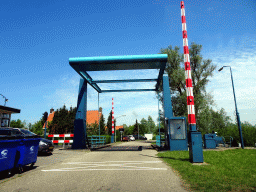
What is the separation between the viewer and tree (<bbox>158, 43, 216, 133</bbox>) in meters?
23.7

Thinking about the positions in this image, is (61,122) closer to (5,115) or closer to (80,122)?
(5,115)

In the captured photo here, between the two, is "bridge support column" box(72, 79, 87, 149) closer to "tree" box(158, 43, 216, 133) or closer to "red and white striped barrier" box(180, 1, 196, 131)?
"red and white striped barrier" box(180, 1, 196, 131)

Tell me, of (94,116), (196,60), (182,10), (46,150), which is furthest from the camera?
(94,116)

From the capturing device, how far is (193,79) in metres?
24.9

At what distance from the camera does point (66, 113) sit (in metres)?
39.8

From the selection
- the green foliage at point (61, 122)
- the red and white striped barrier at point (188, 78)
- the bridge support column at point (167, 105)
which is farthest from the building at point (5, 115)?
the green foliage at point (61, 122)

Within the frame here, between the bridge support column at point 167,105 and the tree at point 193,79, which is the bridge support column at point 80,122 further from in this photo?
the tree at point 193,79

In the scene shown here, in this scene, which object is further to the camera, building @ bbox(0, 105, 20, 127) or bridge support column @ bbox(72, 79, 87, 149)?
building @ bbox(0, 105, 20, 127)

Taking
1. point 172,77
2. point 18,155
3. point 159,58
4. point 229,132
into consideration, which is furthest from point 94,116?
point 18,155

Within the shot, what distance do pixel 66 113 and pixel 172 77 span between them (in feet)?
82.0

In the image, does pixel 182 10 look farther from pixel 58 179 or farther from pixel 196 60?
pixel 196 60

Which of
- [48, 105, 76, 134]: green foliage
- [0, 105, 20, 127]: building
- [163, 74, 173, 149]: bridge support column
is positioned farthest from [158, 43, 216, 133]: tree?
[48, 105, 76, 134]: green foliage

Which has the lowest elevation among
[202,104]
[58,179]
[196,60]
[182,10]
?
[58,179]

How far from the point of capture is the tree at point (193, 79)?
23.7 m
